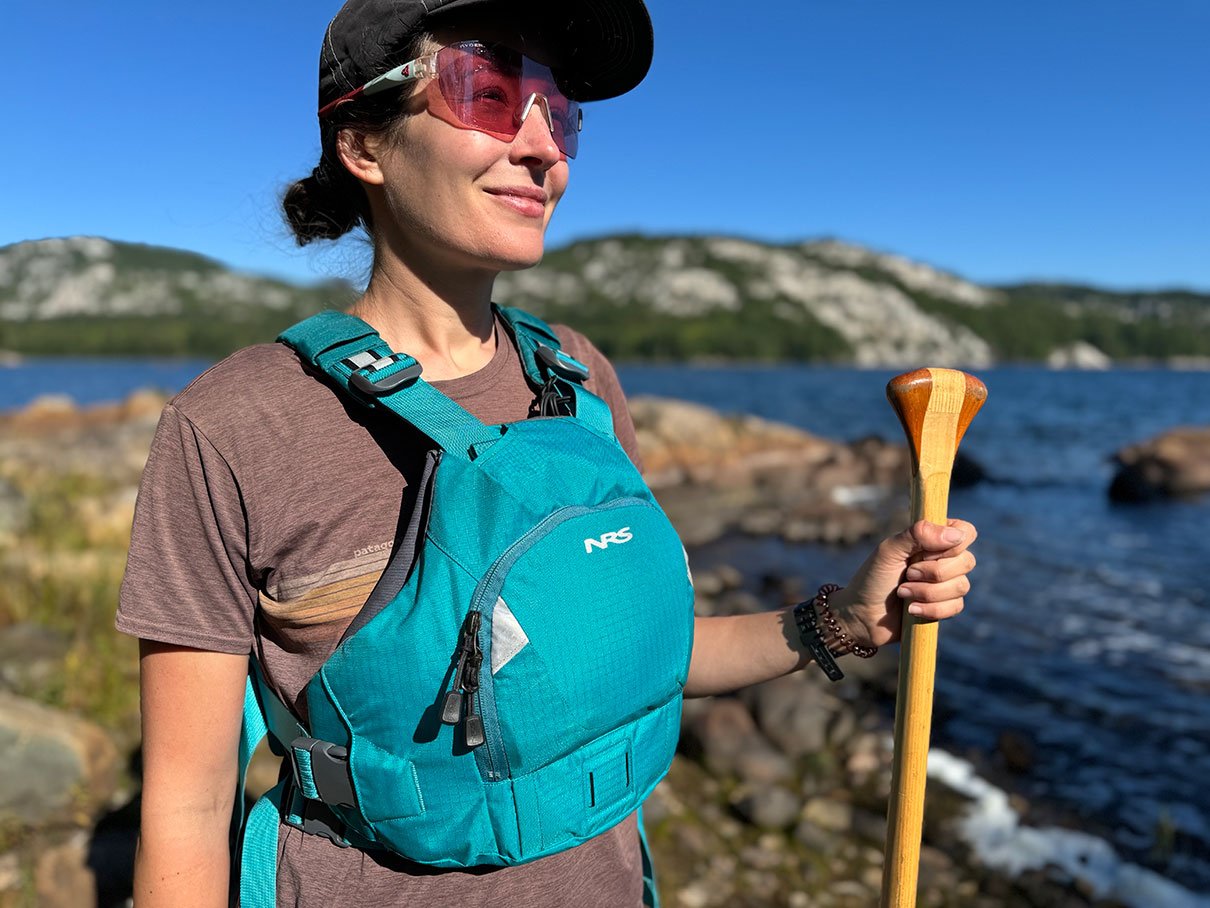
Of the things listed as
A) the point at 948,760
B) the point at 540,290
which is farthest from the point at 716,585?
the point at 540,290

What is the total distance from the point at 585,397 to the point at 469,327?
317mm

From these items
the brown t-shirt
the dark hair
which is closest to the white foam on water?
the brown t-shirt

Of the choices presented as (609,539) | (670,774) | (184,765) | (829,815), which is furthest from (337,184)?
(829,815)

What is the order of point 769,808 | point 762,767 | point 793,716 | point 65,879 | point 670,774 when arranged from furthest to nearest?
point 793,716 → point 762,767 → point 670,774 → point 769,808 → point 65,879

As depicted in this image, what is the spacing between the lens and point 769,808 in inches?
225

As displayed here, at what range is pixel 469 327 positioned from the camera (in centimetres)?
193

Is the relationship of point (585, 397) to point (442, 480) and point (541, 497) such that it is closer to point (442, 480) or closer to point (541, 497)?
point (541, 497)

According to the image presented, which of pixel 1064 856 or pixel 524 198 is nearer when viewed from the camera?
pixel 524 198

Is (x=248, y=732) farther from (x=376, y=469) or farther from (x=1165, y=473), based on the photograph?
(x=1165, y=473)

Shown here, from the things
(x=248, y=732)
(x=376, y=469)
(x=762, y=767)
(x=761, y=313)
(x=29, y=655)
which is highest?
(x=376, y=469)

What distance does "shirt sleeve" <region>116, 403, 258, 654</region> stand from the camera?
1.46 meters

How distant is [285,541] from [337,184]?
967mm

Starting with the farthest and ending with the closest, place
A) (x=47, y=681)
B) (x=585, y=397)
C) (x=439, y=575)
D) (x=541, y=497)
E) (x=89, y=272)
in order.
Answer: (x=47, y=681), (x=89, y=272), (x=585, y=397), (x=541, y=497), (x=439, y=575)

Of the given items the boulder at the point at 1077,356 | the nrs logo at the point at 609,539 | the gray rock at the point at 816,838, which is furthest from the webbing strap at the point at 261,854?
the boulder at the point at 1077,356
